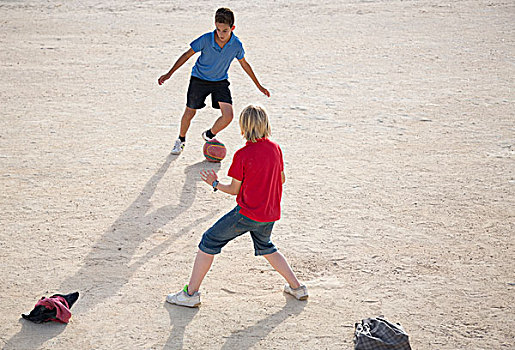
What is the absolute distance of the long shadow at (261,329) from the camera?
442 cm

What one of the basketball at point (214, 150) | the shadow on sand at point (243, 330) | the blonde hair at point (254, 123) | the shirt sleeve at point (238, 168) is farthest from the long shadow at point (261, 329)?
the basketball at point (214, 150)

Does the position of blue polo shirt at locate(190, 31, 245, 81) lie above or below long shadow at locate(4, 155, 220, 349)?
above

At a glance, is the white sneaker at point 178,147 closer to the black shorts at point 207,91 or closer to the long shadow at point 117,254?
the black shorts at point 207,91

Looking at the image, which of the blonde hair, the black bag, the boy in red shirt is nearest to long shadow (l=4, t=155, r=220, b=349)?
the boy in red shirt

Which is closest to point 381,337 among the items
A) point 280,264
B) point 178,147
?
point 280,264

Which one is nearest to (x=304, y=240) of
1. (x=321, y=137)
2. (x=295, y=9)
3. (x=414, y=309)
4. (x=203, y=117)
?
(x=414, y=309)

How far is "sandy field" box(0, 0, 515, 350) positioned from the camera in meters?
4.71

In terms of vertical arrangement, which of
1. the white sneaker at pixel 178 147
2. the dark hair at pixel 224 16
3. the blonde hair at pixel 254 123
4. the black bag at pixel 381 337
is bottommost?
the black bag at pixel 381 337

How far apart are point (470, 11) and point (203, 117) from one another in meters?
11.2

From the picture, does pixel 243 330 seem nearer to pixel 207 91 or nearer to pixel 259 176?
pixel 259 176

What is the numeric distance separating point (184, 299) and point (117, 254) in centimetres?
110

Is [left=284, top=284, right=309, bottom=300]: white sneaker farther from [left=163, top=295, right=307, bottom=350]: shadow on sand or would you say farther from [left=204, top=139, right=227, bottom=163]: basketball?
[left=204, top=139, right=227, bottom=163]: basketball

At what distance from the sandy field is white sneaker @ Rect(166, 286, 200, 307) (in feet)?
0.25

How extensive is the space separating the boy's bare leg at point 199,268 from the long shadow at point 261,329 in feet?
1.68
